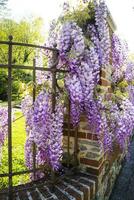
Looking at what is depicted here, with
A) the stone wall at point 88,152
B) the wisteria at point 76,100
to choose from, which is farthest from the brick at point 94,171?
the wisteria at point 76,100

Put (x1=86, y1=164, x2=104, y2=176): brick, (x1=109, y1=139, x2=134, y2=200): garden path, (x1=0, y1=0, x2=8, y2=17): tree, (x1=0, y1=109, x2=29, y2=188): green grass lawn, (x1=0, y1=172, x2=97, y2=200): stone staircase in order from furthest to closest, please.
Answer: (x1=0, y1=0, x2=8, y2=17): tree, (x1=0, y1=109, x2=29, y2=188): green grass lawn, (x1=109, y1=139, x2=134, y2=200): garden path, (x1=86, y1=164, x2=104, y2=176): brick, (x1=0, y1=172, x2=97, y2=200): stone staircase

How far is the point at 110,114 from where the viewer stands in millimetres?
3037

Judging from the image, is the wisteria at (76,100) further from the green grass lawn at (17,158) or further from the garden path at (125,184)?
the green grass lawn at (17,158)

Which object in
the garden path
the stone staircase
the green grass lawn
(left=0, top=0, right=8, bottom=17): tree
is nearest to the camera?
the stone staircase

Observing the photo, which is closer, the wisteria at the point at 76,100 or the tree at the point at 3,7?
the wisteria at the point at 76,100

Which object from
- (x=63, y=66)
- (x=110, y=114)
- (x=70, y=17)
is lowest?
(x=110, y=114)

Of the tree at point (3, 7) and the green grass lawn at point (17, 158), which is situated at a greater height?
the tree at point (3, 7)

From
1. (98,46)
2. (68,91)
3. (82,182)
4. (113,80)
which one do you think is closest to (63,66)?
(68,91)

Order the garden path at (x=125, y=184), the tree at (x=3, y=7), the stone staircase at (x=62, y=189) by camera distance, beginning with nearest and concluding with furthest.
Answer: the stone staircase at (x=62, y=189), the garden path at (x=125, y=184), the tree at (x=3, y=7)

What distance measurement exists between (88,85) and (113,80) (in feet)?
4.11

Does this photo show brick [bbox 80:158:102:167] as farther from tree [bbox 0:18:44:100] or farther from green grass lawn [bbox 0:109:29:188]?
tree [bbox 0:18:44:100]

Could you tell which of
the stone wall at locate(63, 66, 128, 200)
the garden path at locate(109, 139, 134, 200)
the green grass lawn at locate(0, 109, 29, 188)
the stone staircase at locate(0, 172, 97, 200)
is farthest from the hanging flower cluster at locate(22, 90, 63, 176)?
the garden path at locate(109, 139, 134, 200)

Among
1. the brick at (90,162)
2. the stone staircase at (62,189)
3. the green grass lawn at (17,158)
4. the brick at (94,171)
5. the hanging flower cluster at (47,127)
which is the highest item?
the hanging flower cluster at (47,127)

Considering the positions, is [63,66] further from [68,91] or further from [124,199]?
[124,199]
